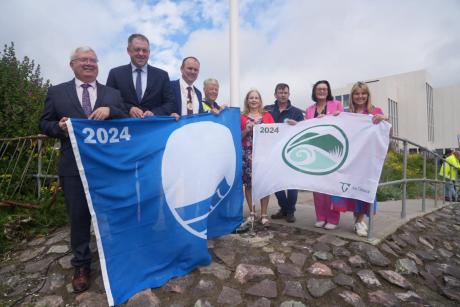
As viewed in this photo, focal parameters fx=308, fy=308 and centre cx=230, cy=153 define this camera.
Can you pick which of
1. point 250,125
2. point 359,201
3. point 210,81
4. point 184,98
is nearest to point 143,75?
point 184,98

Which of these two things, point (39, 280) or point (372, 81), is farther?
point (372, 81)

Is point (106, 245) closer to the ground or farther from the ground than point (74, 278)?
farther from the ground

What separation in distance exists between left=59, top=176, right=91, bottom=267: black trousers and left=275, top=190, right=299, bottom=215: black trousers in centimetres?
261

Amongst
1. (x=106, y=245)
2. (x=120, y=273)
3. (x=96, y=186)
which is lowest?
(x=120, y=273)

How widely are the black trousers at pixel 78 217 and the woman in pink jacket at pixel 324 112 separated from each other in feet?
9.09

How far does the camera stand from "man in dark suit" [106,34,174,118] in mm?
3209

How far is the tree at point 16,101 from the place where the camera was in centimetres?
516

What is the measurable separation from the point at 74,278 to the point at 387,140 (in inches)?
138

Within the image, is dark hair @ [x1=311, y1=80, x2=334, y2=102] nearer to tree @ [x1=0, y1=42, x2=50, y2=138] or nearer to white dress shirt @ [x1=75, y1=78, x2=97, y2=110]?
white dress shirt @ [x1=75, y1=78, x2=97, y2=110]

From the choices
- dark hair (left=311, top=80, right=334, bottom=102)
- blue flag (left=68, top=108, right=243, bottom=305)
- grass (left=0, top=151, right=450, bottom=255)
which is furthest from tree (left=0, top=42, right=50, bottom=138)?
dark hair (left=311, top=80, right=334, bottom=102)

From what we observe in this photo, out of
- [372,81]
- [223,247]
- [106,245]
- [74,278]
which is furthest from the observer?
[372,81]

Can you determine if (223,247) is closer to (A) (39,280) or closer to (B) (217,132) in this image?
(B) (217,132)

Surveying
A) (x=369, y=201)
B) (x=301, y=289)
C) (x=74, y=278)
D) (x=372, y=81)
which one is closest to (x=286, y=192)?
(x=369, y=201)

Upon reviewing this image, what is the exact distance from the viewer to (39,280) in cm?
297
